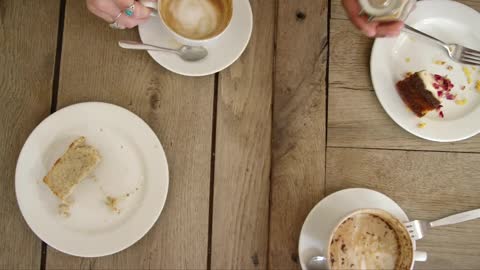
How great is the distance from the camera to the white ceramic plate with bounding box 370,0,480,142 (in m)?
1.01

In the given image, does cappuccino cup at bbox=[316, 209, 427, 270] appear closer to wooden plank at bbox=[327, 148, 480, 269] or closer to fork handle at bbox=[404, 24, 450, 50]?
wooden plank at bbox=[327, 148, 480, 269]

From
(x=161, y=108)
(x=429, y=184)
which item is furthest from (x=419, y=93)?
(x=161, y=108)

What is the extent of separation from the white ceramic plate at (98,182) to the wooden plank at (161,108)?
6 cm

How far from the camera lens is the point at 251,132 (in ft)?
3.32

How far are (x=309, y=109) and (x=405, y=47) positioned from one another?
0.27 meters

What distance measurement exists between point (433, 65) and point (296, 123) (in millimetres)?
351

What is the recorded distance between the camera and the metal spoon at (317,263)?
3.06ft

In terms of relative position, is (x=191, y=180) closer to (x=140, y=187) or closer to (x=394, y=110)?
(x=140, y=187)

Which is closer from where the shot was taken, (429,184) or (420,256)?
(420,256)

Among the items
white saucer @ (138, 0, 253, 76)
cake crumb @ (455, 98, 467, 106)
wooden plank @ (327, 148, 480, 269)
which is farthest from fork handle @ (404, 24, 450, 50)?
white saucer @ (138, 0, 253, 76)

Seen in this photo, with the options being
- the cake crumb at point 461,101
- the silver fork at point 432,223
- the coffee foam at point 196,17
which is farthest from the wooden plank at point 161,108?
the cake crumb at point 461,101

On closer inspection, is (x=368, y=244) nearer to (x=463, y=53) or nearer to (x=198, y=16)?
(x=463, y=53)

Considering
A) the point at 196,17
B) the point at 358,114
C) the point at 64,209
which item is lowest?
the point at 64,209

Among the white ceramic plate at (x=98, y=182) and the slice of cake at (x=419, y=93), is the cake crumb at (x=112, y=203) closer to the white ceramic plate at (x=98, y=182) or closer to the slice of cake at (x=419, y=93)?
the white ceramic plate at (x=98, y=182)
